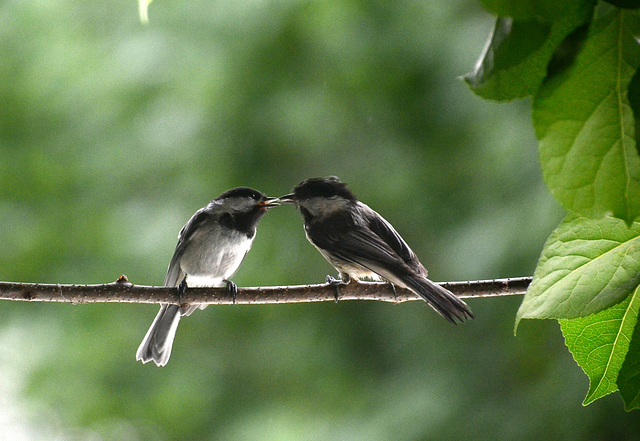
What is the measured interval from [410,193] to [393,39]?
56 cm

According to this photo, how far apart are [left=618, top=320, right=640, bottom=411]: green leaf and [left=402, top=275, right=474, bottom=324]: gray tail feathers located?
1.30ft

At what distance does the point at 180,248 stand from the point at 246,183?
81cm

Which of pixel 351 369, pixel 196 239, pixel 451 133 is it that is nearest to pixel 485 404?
pixel 351 369

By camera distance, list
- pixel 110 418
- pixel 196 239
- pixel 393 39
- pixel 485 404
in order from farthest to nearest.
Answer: pixel 393 39 → pixel 110 418 → pixel 485 404 → pixel 196 239

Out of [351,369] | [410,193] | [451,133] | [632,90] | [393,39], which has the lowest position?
[351,369]

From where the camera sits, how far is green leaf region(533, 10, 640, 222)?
226 millimetres

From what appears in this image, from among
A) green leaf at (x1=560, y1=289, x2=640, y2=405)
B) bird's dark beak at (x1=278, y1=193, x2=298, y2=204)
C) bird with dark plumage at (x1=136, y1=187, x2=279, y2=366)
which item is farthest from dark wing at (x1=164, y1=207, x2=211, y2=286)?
green leaf at (x1=560, y1=289, x2=640, y2=405)

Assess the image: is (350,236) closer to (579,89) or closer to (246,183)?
(579,89)

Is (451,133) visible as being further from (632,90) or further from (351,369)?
(632,90)

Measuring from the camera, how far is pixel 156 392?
221 centimetres

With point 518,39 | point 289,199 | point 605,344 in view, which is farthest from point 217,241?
point 518,39

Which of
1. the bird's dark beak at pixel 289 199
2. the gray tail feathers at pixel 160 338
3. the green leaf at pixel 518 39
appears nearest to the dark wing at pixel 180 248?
the gray tail feathers at pixel 160 338

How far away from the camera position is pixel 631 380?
322 millimetres

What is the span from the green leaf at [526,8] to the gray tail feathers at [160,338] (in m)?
1.11
